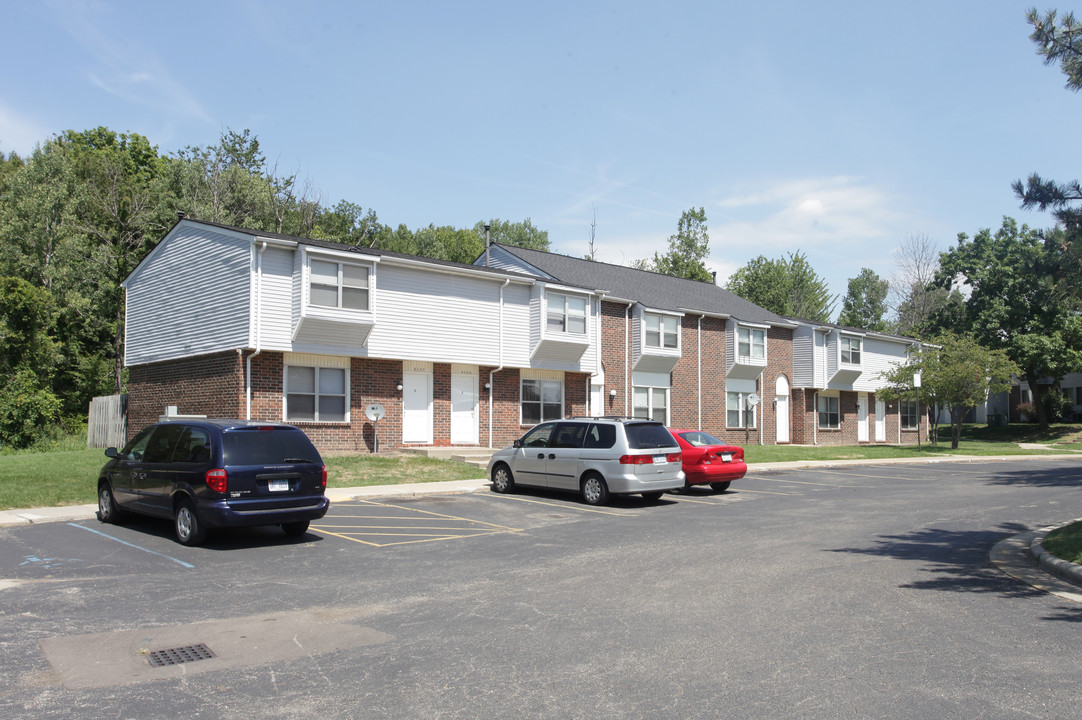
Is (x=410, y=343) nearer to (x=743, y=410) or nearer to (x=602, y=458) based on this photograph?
(x=602, y=458)

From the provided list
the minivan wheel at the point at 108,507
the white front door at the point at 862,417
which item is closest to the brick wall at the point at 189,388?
the minivan wheel at the point at 108,507

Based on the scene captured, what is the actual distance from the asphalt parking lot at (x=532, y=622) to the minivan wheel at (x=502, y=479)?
4.09 metres

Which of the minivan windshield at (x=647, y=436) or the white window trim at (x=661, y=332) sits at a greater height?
the white window trim at (x=661, y=332)

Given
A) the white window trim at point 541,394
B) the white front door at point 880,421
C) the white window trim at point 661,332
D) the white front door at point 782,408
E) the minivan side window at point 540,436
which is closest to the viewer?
the minivan side window at point 540,436

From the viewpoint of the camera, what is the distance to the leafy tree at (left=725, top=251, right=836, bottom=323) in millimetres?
68625

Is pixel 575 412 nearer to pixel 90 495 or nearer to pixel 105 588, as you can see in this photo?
pixel 90 495

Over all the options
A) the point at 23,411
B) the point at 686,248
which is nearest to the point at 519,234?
the point at 686,248

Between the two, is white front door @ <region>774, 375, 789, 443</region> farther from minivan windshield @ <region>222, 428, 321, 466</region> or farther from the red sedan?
minivan windshield @ <region>222, 428, 321, 466</region>

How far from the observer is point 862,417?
44.3 metres

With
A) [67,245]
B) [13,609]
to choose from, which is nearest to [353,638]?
[13,609]

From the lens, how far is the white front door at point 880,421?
149 ft

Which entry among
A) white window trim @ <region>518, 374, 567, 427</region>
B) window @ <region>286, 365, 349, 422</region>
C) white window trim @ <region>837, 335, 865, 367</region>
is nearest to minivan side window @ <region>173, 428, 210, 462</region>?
window @ <region>286, 365, 349, 422</region>

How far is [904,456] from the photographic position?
32.2 m

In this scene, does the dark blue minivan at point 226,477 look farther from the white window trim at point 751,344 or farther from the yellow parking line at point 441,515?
the white window trim at point 751,344
